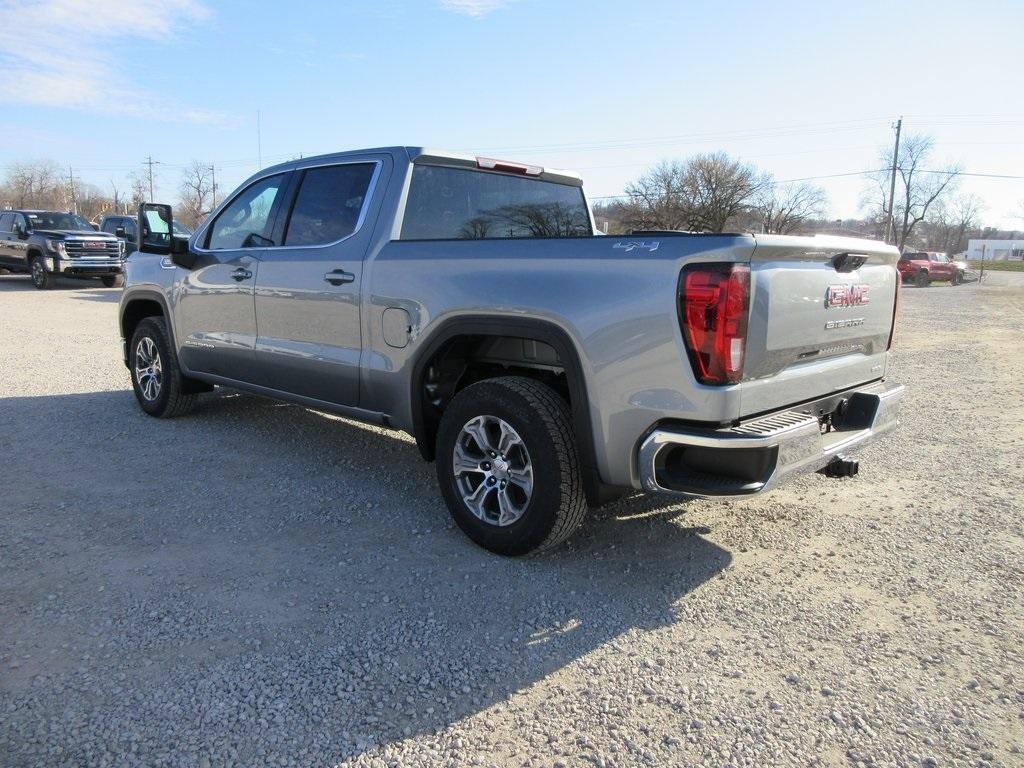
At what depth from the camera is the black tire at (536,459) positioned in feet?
11.0

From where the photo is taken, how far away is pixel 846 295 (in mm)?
3457

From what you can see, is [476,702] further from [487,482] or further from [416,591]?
[487,482]

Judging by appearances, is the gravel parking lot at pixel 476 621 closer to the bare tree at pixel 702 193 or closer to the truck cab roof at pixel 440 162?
the truck cab roof at pixel 440 162

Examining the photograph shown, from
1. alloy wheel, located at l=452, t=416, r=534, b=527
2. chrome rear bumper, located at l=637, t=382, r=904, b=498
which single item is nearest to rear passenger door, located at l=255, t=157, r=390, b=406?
alloy wheel, located at l=452, t=416, r=534, b=527

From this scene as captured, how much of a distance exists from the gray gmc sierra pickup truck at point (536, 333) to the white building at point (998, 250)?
10643 centimetres

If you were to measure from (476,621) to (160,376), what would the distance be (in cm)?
428

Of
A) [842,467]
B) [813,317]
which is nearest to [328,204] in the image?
A: [813,317]

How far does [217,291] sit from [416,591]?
3.07 metres

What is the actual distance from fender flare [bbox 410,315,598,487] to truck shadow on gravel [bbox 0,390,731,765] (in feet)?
2.31

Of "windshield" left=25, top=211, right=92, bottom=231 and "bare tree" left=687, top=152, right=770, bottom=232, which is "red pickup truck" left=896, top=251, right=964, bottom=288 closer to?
"bare tree" left=687, top=152, right=770, bottom=232

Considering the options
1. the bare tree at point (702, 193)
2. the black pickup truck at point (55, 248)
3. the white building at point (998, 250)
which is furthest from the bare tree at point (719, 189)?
the white building at point (998, 250)

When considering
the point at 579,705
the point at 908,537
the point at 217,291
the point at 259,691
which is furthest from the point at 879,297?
the point at 217,291

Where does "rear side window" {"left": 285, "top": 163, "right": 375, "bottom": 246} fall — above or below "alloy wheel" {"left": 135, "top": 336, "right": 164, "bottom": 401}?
above

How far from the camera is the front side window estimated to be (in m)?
5.09
